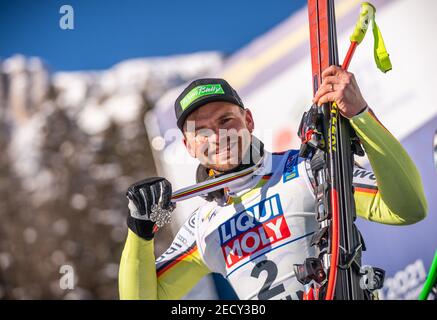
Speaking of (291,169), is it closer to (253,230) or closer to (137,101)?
(253,230)

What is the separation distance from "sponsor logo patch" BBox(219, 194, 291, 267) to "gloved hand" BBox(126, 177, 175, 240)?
216 millimetres

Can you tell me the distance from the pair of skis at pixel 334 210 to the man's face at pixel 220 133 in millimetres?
238

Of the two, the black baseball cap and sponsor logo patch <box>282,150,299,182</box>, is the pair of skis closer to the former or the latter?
sponsor logo patch <box>282,150,299,182</box>

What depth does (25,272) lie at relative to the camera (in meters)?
2.47

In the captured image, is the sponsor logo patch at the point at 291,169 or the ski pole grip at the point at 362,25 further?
the sponsor logo patch at the point at 291,169

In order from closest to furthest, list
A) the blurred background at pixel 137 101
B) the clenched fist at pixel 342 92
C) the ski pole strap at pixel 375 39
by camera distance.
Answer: the clenched fist at pixel 342 92, the ski pole strap at pixel 375 39, the blurred background at pixel 137 101

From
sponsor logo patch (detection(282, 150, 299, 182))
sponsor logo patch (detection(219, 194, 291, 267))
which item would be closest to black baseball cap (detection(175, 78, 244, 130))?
sponsor logo patch (detection(282, 150, 299, 182))

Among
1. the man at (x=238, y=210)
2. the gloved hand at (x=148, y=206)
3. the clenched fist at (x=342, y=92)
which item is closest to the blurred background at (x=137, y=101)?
the man at (x=238, y=210)

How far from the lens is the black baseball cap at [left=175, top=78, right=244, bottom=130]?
203 centimetres

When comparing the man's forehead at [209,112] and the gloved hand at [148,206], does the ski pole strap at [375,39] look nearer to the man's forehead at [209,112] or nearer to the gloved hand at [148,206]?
the man's forehead at [209,112]

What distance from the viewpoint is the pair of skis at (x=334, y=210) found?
181cm

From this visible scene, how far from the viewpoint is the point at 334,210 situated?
5.92 ft

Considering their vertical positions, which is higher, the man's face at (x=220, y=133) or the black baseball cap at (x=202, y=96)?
the black baseball cap at (x=202, y=96)
